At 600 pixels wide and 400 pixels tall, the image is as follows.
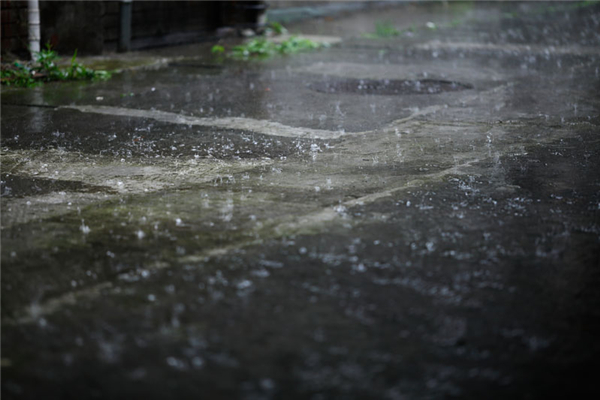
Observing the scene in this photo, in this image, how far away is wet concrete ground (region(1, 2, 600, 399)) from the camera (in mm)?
2158

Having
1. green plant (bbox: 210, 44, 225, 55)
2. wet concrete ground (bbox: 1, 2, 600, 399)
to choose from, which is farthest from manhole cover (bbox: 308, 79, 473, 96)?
green plant (bbox: 210, 44, 225, 55)

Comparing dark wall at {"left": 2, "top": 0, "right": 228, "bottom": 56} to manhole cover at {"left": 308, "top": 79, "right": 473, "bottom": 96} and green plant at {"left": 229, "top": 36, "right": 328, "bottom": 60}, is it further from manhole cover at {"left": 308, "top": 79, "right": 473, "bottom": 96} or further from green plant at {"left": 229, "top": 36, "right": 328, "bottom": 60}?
manhole cover at {"left": 308, "top": 79, "right": 473, "bottom": 96}

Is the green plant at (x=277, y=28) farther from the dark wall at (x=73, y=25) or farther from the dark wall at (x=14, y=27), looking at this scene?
the dark wall at (x=14, y=27)

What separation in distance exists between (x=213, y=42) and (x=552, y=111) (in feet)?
20.2

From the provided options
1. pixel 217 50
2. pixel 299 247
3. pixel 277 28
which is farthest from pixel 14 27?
pixel 299 247

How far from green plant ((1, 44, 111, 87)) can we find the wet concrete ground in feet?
2.48

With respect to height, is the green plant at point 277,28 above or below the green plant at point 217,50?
above

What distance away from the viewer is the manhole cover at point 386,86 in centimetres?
727

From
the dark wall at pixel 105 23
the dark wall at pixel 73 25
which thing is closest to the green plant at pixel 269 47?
the dark wall at pixel 105 23

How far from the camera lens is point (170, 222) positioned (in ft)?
11.1

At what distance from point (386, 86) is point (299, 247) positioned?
4768 mm

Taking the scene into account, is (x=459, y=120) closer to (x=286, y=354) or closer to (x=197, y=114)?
(x=197, y=114)

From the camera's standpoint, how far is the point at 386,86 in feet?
24.8

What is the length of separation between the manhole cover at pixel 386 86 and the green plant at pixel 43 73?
2383 mm
